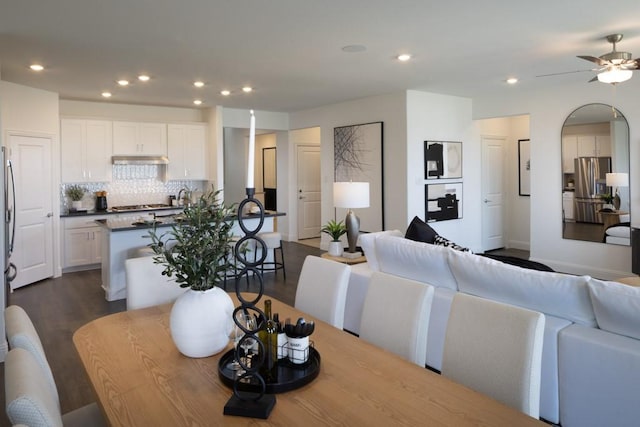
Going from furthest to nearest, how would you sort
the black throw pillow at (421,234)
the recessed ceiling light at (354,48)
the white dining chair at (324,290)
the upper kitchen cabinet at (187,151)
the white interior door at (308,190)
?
1. the white interior door at (308,190)
2. the upper kitchen cabinet at (187,151)
3. the recessed ceiling light at (354,48)
4. the black throw pillow at (421,234)
5. the white dining chair at (324,290)

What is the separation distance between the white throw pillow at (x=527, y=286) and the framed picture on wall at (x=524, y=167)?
606 cm

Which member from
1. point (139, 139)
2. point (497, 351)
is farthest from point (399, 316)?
point (139, 139)

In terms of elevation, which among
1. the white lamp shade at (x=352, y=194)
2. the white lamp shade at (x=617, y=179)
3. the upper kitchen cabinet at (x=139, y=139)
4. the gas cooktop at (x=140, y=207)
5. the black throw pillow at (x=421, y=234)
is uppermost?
→ the upper kitchen cabinet at (x=139, y=139)

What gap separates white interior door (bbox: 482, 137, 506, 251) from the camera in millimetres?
8281

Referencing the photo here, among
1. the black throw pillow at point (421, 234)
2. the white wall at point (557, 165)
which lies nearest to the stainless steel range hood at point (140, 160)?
the black throw pillow at point (421, 234)

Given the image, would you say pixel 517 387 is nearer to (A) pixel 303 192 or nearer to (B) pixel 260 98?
(B) pixel 260 98

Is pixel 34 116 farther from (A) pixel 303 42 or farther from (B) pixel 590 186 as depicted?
(B) pixel 590 186

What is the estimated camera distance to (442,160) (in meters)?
7.28

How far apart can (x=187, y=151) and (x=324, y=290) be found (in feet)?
20.6

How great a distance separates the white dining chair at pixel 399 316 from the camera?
206cm

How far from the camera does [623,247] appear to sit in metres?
6.12

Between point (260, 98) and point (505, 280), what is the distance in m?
5.62

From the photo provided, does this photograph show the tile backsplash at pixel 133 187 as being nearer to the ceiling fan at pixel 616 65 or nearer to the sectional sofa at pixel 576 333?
the sectional sofa at pixel 576 333

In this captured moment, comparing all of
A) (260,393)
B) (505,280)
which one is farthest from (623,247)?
(260,393)
